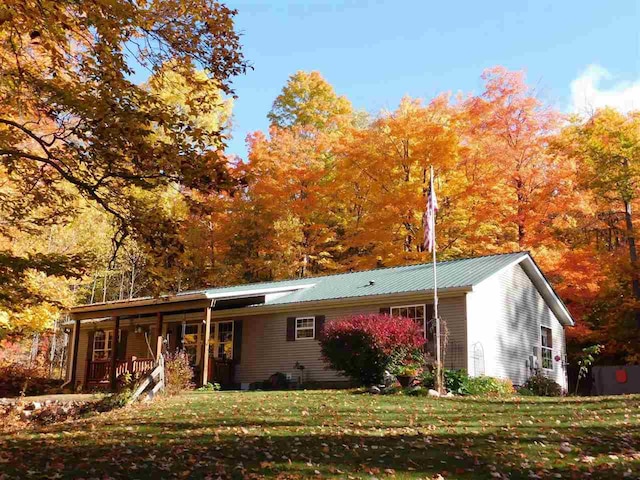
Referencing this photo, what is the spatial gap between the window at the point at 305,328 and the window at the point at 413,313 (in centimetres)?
277

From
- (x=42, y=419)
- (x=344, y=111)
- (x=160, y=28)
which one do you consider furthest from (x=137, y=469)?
(x=344, y=111)

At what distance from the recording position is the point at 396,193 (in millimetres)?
24875

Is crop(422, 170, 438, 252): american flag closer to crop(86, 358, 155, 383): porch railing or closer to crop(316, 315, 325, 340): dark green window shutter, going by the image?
crop(316, 315, 325, 340): dark green window shutter

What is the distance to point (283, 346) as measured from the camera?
66.6 feet

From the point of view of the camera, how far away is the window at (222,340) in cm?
2172

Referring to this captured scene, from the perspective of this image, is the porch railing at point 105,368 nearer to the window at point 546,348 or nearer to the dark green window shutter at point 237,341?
the dark green window shutter at point 237,341

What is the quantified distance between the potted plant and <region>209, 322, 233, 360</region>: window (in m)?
7.51

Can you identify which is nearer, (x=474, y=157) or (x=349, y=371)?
(x=349, y=371)

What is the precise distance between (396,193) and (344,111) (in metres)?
15.2

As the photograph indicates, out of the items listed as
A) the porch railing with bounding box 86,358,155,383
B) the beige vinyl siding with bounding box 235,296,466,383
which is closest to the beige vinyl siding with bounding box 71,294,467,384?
the beige vinyl siding with bounding box 235,296,466,383

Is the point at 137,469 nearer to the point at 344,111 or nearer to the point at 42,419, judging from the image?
the point at 42,419

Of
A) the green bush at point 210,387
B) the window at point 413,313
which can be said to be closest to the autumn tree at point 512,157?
the window at point 413,313

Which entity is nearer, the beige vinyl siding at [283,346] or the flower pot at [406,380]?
the flower pot at [406,380]

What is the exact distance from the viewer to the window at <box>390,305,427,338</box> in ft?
58.4
